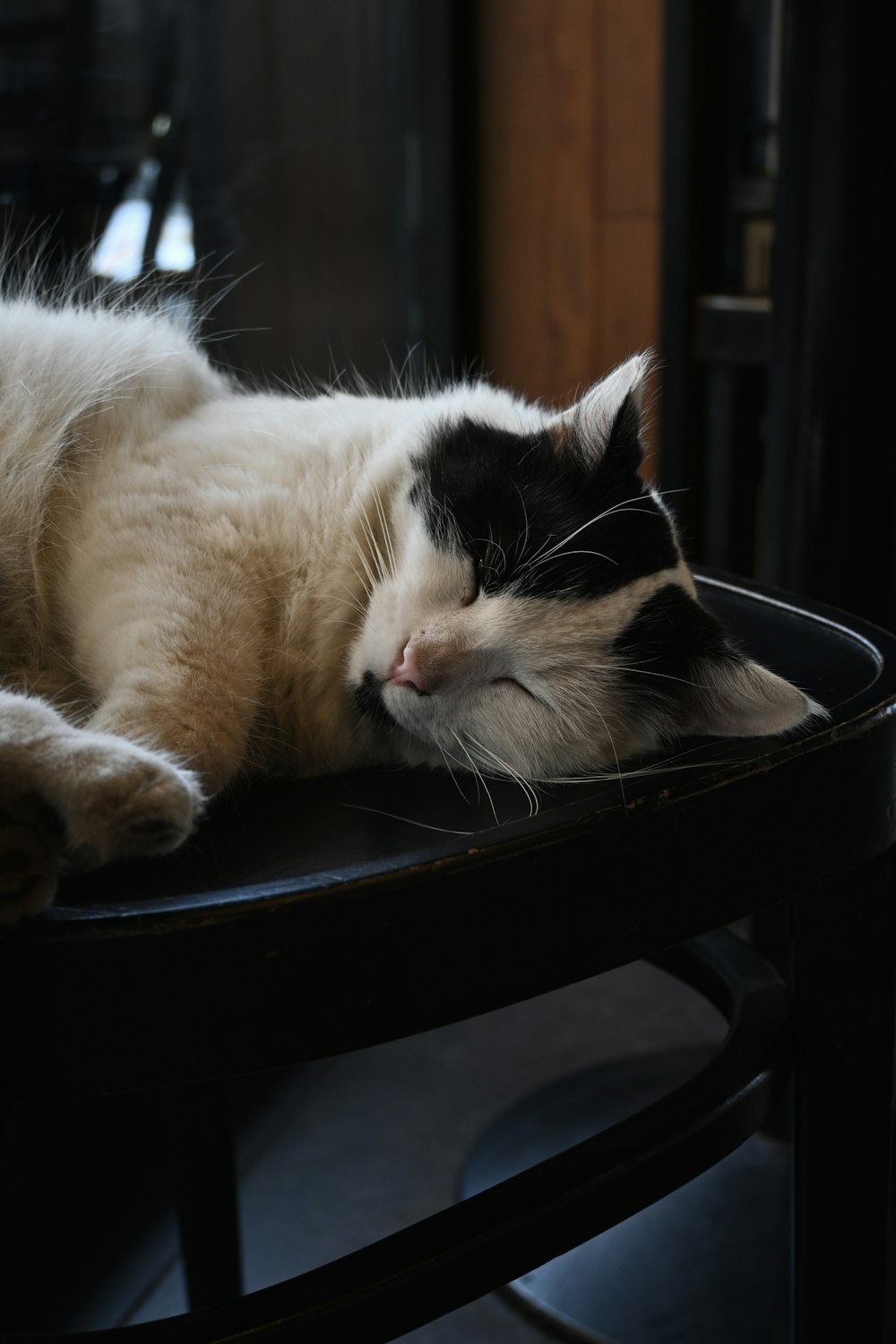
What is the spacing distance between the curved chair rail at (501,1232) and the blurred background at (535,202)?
2.51 ft

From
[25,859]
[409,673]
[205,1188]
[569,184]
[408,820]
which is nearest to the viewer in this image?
[25,859]

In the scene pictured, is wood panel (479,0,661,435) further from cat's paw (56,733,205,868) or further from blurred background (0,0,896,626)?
cat's paw (56,733,205,868)

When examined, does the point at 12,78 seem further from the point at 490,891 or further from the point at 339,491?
the point at 490,891

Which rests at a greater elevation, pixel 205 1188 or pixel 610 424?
pixel 610 424

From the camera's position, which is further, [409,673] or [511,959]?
[409,673]

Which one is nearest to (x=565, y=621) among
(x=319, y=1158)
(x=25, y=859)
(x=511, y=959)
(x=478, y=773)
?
(x=478, y=773)

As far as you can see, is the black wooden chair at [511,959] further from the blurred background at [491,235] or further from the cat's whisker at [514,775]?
the blurred background at [491,235]

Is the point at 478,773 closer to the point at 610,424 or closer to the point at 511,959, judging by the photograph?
the point at 511,959

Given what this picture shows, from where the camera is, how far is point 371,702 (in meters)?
0.77

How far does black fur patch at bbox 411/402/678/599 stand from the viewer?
2.52 feet

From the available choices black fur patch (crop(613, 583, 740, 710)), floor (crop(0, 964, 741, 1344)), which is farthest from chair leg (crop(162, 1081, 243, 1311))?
black fur patch (crop(613, 583, 740, 710))

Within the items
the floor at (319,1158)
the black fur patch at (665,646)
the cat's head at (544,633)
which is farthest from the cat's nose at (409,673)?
the floor at (319,1158)

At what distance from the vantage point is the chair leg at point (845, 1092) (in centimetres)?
77

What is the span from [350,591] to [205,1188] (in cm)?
60
